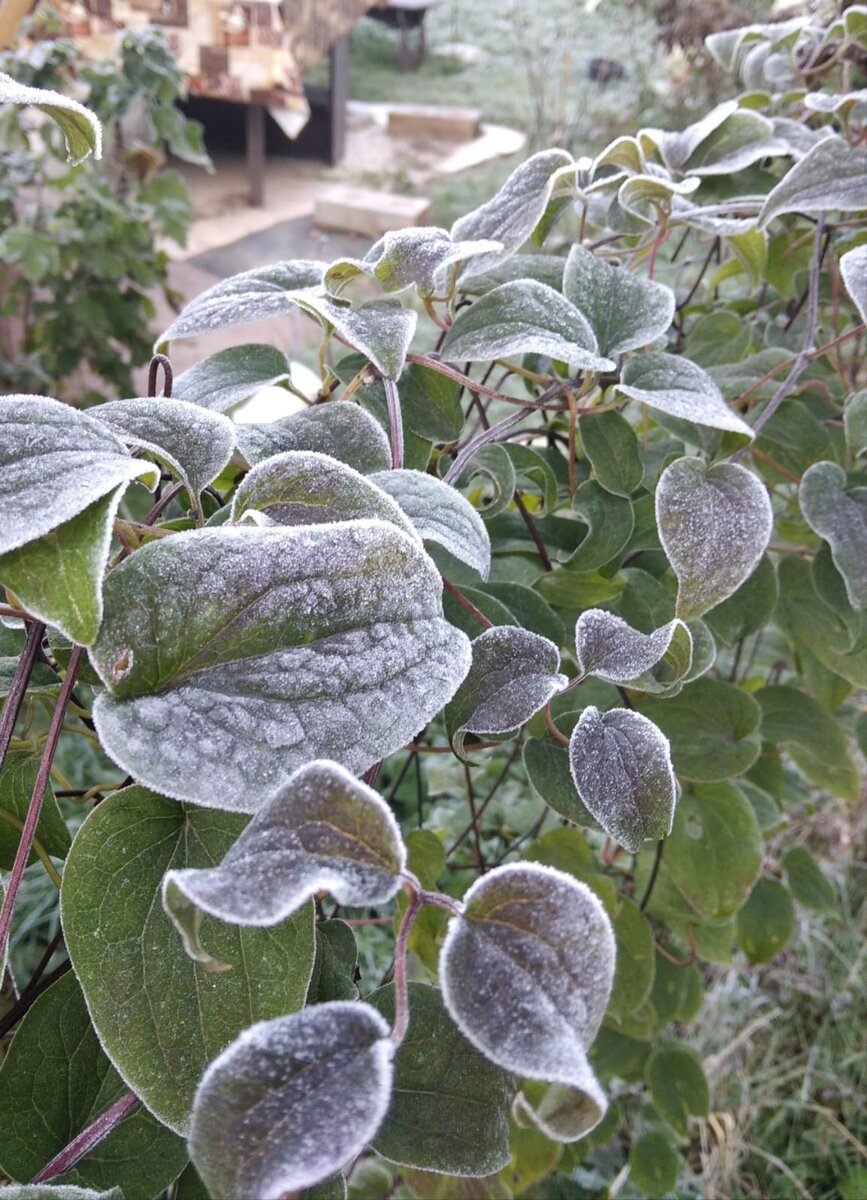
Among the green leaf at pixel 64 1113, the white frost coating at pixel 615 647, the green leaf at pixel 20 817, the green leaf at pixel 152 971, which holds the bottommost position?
the green leaf at pixel 64 1113

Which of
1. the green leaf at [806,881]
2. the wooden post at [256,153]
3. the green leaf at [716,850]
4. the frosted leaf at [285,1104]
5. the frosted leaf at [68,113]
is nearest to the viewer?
the frosted leaf at [285,1104]

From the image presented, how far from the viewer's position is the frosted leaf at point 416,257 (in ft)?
1.27

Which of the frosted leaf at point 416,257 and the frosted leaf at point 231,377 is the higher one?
the frosted leaf at point 416,257

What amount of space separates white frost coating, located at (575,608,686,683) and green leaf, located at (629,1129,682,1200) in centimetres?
78

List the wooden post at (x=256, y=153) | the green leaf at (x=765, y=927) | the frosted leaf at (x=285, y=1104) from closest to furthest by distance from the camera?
the frosted leaf at (x=285, y=1104) < the green leaf at (x=765, y=927) < the wooden post at (x=256, y=153)

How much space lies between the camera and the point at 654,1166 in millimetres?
915

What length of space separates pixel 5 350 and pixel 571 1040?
2388 mm

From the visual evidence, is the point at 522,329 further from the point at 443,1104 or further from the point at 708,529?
the point at 443,1104

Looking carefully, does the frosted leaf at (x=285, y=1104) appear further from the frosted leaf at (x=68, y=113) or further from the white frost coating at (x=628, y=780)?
the frosted leaf at (x=68, y=113)

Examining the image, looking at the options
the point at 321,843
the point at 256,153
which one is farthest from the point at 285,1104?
the point at 256,153

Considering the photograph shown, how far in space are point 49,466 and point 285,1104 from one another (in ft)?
0.58

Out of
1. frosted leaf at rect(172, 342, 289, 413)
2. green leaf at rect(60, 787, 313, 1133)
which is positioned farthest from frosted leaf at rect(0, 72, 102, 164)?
green leaf at rect(60, 787, 313, 1133)

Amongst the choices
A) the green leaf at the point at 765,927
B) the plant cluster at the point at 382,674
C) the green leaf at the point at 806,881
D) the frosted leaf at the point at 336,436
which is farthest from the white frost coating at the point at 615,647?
the green leaf at the point at 806,881

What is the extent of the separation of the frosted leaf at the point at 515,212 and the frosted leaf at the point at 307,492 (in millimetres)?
184
